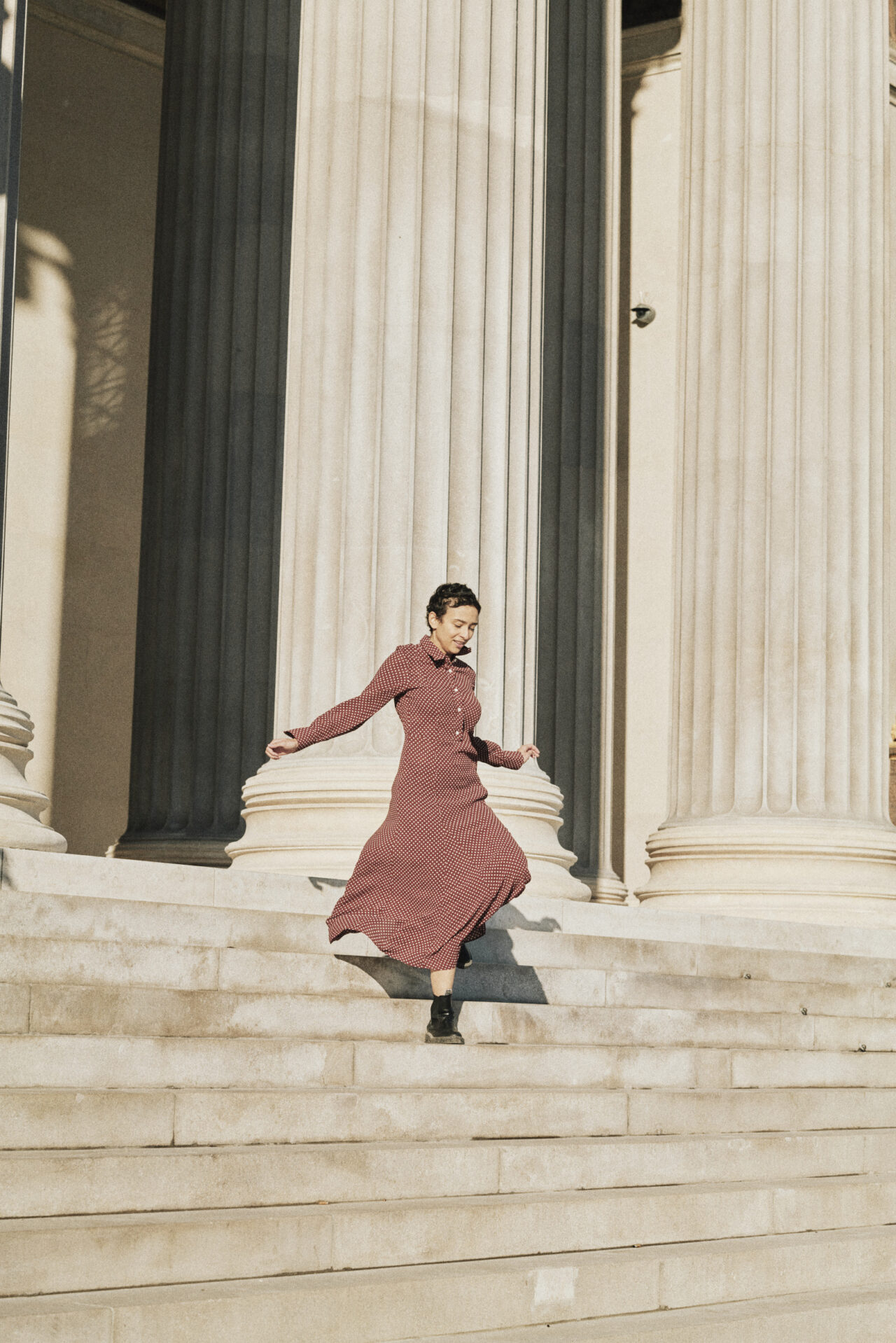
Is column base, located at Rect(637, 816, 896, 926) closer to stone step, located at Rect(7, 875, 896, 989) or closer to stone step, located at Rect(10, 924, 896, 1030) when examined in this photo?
stone step, located at Rect(7, 875, 896, 989)

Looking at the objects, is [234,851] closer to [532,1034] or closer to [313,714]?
[313,714]

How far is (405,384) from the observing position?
16484 mm

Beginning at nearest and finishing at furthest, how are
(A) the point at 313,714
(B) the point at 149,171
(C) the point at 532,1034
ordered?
(C) the point at 532,1034
(A) the point at 313,714
(B) the point at 149,171

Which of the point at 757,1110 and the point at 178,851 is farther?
the point at 178,851

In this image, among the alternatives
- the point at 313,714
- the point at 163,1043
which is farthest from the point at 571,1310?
the point at 313,714

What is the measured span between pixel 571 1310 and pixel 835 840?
1133 centimetres

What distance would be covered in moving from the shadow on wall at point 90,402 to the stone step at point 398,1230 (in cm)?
1751

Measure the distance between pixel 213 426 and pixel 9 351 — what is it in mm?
8123

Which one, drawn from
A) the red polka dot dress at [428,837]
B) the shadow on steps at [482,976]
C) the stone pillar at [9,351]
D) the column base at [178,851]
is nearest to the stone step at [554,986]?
the shadow on steps at [482,976]

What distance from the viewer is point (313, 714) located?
1622cm

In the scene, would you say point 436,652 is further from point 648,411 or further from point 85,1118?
point 648,411

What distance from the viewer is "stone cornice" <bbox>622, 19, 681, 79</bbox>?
104 ft

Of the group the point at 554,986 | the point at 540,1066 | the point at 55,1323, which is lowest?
the point at 55,1323

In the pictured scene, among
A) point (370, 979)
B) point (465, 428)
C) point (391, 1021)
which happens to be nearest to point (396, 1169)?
point (391, 1021)
